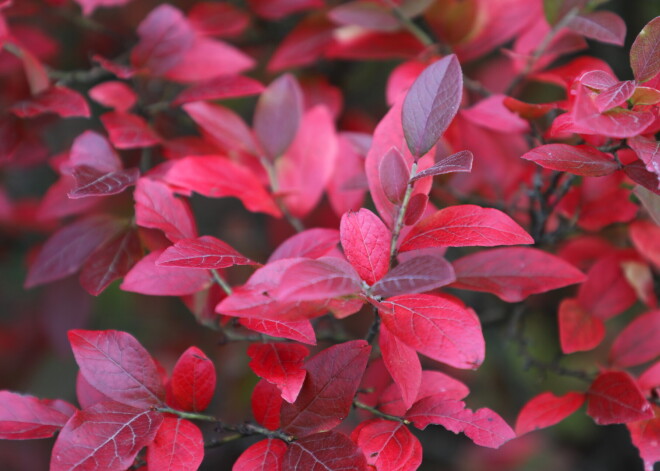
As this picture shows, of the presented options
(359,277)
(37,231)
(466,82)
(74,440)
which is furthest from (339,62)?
(74,440)

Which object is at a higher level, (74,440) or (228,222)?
(74,440)

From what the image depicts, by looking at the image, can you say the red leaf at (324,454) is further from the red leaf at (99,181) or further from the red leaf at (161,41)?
the red leaf at (161,41)

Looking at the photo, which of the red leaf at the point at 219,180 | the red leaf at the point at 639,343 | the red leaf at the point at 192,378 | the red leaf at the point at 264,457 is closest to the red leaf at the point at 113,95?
the red leaf at the point at 219,180

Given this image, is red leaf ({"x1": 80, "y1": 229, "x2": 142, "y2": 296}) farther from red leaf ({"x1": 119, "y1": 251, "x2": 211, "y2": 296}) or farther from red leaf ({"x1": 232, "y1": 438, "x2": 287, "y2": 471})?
red leaf ({"x1": 232, "y1": 438, "x2": 287, "y2": 471})

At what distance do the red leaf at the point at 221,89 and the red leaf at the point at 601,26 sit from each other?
0.42m

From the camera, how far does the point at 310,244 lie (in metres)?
0.65

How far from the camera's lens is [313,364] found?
1.90 feet

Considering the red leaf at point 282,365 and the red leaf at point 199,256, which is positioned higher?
the red leaf at point 199,256

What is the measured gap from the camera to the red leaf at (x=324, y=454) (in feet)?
1.74

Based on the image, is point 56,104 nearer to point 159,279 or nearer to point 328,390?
point 159,279

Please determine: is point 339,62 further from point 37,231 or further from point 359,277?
point 359,277

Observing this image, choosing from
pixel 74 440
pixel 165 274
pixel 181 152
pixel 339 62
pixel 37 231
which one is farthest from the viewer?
pixel 339 62

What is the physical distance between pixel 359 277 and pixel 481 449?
1.15m

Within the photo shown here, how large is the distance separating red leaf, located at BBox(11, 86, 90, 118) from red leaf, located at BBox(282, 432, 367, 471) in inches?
18.6
